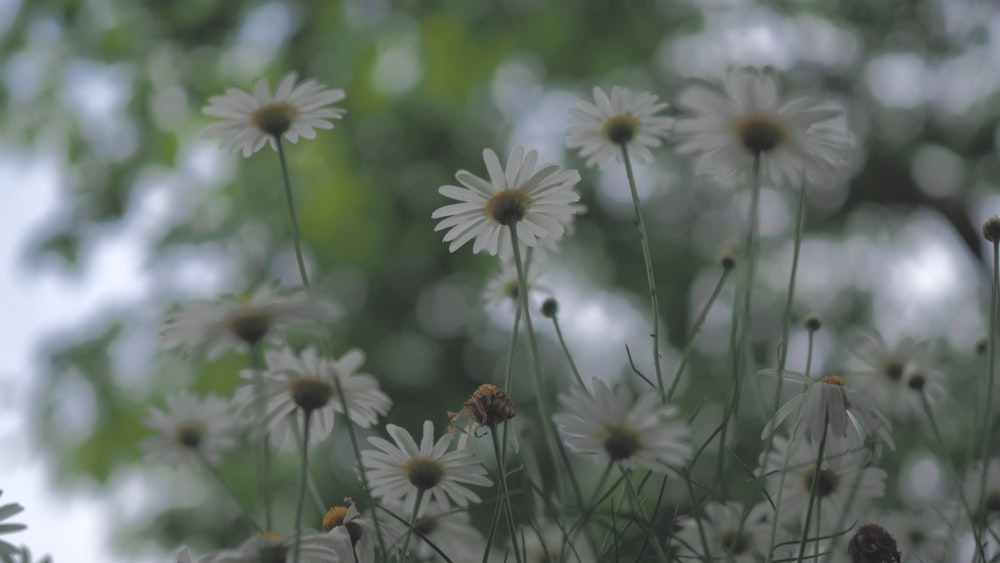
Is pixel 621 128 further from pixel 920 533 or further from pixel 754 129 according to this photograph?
pixel 920 533

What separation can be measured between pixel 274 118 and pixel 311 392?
150 mm

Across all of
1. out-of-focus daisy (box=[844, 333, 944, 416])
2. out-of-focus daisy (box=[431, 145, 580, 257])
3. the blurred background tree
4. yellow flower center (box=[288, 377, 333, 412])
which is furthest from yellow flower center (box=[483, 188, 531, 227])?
the blurred background tree

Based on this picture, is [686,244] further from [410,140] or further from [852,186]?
[410,140]

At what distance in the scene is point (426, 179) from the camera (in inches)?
97.0

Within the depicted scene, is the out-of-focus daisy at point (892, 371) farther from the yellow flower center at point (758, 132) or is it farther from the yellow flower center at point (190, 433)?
the yellow flower center at point (190, 433)

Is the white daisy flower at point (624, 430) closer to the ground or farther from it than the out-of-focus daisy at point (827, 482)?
farther from it

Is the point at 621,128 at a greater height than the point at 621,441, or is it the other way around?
the point at 621,128

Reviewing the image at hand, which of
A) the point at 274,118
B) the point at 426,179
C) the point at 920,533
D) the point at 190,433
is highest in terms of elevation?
the point at 426,179

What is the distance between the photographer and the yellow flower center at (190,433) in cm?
41

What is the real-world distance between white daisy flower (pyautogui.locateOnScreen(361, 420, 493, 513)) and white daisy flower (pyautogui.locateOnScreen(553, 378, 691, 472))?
72 millimetres

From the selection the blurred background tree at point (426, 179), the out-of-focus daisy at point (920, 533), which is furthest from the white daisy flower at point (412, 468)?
the blurred background tree at point (426, 179)

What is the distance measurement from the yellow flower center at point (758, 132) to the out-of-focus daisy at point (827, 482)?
0.10 metres

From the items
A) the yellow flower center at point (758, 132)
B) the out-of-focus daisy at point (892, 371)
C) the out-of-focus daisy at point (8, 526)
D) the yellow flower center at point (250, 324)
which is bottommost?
the out-of-focus daisy at point (892, 371)

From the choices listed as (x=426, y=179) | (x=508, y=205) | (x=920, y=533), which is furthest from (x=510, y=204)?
(x=426, y=179)
